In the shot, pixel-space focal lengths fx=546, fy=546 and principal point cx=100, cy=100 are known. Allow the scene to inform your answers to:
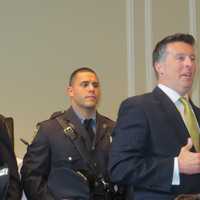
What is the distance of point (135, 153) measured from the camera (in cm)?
199

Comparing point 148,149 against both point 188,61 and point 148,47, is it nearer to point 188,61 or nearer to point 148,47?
point 188,61

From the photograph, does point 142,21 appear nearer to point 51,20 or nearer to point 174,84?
point 51,20

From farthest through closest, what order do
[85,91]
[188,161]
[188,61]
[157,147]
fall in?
[85,91]
[188,61]
[157,147]
[188,161]

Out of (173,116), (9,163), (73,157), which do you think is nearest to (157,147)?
(173,116)

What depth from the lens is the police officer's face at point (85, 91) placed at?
3.20 m

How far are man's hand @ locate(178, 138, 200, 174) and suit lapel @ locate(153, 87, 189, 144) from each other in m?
0.11

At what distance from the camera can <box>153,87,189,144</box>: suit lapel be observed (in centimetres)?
205

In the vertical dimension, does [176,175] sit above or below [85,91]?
below

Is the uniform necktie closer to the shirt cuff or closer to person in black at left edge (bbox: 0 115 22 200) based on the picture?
person in black at left edge (bbox: 0 115 22 200)

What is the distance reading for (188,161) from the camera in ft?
6.23

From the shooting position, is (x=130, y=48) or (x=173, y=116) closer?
(x=173, y=116)

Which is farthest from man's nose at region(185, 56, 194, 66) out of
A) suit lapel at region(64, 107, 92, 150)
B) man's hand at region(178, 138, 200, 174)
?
suit lapel at region(64, 107, 92, 150)

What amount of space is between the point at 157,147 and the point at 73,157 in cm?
99

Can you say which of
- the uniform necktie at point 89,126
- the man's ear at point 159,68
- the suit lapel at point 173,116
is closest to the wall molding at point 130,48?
the uniform necktie at point 89,126
